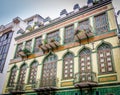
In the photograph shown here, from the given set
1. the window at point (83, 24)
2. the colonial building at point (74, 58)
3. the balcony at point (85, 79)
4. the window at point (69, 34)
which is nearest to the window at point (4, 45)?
the colonial building at point (74, 58)

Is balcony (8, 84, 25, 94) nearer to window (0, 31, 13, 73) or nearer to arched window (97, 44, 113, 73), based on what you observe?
window (0, 31, 13, 73)

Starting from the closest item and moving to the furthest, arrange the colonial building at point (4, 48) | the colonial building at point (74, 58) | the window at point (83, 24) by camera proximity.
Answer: the colonial building at point (74, 58) → the window at point (83, 24) → the colonial building at point (4, 48)

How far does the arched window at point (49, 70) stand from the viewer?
48.3 ft

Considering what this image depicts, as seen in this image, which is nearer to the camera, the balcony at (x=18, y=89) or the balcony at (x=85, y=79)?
the balcony at (x=85, y=79)

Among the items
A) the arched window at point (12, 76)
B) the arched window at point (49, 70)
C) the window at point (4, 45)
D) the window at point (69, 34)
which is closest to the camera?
the arched window at point (49, 70)

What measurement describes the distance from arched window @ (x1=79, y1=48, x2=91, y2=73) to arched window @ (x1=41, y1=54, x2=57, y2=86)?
3095mm

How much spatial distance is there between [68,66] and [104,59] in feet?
12.1

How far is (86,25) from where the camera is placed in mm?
15430

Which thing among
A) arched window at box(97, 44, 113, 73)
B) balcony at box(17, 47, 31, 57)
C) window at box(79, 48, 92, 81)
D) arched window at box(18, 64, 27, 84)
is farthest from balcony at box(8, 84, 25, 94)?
arched window at box(97, 44, 113, 73)

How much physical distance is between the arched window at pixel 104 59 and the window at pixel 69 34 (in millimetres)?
3703

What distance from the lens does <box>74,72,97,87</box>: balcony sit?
448 inches

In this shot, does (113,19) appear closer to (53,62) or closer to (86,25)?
(86,25)

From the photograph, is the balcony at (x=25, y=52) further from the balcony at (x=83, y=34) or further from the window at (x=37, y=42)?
the balcony at (x=83, y=34)

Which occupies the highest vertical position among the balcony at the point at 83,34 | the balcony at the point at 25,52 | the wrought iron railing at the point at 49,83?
the balcony at the point at 83,34
